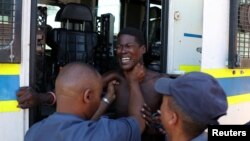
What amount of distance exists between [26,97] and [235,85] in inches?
64.6

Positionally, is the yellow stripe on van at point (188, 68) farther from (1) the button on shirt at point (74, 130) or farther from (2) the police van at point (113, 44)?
(1) the button on shirt at point (74, 130)

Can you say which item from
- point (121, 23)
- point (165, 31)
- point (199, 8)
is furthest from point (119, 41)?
point (121, 23)

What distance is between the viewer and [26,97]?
202cm

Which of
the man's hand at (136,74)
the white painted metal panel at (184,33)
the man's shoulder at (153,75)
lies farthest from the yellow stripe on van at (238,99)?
the man's hand at (136,74)

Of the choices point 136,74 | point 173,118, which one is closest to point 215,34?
point 136,74

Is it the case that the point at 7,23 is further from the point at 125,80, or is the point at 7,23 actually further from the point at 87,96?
the point at 125,80

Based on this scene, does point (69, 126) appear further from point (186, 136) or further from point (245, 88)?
point (245, 88)

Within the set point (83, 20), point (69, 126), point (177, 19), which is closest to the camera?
point (69, 126)

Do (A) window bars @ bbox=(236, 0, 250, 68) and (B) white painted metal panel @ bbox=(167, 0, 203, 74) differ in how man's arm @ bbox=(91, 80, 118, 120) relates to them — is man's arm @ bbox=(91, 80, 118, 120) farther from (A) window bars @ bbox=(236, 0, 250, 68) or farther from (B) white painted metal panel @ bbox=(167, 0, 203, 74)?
(A) window bars @ bbox=(236, 0, 250, 68)

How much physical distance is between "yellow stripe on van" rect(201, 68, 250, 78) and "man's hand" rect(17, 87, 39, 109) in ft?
3.89

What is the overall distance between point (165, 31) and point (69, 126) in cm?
151

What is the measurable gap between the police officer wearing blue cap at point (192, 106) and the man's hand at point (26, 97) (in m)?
0.85

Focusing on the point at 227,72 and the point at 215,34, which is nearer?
the point at 215,34

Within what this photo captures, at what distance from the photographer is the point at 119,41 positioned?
2.74m
